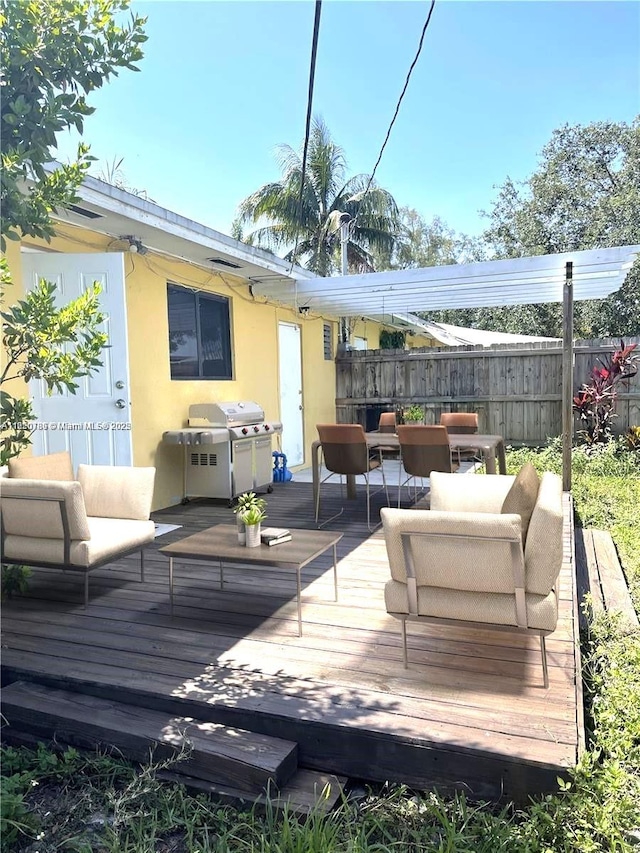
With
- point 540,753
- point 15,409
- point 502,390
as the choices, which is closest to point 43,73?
point 15,409

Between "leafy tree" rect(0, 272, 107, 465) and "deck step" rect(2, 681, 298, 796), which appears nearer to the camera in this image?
"deck step" rect(2, 681, 298, 796)

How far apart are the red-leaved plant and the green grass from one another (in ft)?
23.1

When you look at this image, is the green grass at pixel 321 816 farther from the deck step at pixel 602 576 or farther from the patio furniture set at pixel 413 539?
Answer: the deck step at pixel 602 576

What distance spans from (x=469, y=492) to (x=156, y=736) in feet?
6.75

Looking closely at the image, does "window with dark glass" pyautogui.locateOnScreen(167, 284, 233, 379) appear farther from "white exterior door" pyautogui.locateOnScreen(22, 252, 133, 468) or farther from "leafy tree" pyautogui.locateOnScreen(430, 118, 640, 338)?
"leafy tree" pyautogui.locateOnScreen(430, 118, 640, 338)

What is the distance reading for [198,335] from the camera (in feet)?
23.2

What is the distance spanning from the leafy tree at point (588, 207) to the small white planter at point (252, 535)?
49.0 feet

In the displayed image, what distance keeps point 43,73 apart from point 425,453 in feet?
13.0

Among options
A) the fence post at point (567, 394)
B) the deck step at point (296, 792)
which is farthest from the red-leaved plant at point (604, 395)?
the deck step at point (296, 792)

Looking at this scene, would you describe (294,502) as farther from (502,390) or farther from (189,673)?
(502,390)

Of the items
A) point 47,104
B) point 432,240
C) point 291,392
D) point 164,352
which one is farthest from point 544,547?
point 432,240

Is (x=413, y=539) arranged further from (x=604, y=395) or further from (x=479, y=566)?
(x=604, y=395)

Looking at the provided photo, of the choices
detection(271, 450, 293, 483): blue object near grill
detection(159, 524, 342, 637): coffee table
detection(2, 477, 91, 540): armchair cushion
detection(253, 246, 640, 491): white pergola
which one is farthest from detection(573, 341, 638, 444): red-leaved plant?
detection(2, 477, 91, 540): armchair cushion

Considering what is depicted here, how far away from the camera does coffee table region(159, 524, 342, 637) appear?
3.06 m
